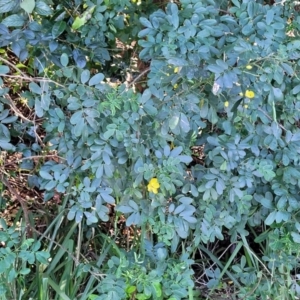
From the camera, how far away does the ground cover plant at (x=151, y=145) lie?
1.16m

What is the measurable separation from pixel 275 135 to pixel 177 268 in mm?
505

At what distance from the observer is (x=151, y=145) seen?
1.27 meters

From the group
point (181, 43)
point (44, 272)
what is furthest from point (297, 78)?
point (44, 272)

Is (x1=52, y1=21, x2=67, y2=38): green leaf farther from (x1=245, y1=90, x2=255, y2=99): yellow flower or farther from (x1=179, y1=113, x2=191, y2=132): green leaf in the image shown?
(x1=245, y1=90, x2=255, y2=99): yellow flower

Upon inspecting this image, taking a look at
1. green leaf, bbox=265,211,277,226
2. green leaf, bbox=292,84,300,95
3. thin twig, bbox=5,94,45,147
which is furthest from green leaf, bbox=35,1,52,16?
green leaf, bbox=265,211,277,226

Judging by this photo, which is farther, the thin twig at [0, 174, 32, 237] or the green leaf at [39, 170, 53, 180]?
the thin twig at [0, 174, 32, 237]

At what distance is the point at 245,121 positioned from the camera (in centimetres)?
130

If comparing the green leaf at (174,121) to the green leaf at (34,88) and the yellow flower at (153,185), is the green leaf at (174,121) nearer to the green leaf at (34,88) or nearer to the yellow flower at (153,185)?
the yellow flower at (153,185)

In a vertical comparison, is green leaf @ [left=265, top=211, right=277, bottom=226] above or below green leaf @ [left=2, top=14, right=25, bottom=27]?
below

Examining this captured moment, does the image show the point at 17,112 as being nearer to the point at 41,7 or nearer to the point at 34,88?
the point at 34,88

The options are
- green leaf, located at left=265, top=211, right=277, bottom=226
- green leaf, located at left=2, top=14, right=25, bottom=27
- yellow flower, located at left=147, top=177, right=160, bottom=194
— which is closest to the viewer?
green leaf, located at left=2, top=14, right=25, bottom=27

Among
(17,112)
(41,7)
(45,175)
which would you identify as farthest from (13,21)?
(45,175)

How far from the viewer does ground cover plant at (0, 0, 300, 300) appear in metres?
1.16

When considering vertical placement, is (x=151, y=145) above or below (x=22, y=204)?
above
